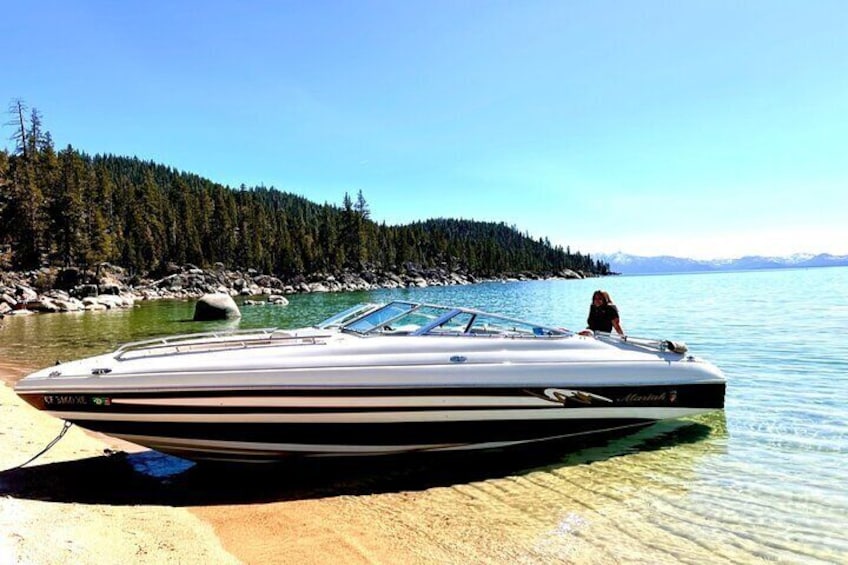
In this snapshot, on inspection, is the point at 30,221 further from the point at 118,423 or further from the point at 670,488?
the point at 670,488

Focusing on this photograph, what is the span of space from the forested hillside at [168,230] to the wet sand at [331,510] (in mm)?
63665

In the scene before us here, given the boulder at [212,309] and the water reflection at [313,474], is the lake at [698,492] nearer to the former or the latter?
the water reflection at [313,474]

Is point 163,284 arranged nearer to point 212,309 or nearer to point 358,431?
point 212,309

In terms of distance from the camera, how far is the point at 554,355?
23.2ft

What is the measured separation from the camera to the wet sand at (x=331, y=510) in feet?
15.1

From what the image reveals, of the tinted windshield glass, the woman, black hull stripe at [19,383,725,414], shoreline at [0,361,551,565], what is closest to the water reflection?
shoreline at [0,361,551,565]

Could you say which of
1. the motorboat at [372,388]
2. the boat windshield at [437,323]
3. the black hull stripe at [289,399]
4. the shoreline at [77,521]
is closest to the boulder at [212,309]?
the shoreline at [77,521]

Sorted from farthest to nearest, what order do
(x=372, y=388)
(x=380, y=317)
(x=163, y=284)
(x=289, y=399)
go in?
(x=163, y=284) → (x=380, y=317) → (x=372, y=388) → (x=289, y=399)

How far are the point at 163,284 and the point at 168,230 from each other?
18.8 meters

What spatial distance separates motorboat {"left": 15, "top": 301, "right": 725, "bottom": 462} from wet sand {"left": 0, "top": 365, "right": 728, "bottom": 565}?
1.47ft

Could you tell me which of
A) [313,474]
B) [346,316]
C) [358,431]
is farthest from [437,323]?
[313,474]

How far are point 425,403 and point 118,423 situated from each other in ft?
11.3

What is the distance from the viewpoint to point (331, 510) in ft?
18.5

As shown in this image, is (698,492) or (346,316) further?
(346,316)
